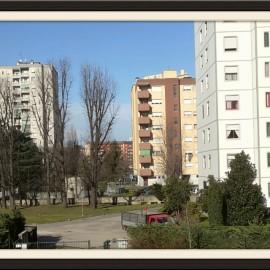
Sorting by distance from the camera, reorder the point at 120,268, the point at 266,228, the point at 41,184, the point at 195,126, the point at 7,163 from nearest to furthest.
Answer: the point at 120,268 < the point at 266,228 < the point at 7,163 < the point at 41,184 < the point at 195,126

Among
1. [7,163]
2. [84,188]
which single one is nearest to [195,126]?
[84,188]

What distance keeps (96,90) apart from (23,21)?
11.7 ft

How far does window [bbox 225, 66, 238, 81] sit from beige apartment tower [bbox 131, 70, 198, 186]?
3.43 ft

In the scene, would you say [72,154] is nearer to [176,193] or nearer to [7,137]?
[7,137]

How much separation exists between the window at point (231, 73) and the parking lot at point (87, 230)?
521cm

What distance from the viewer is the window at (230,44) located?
13.1m

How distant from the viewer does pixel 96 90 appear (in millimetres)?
11508

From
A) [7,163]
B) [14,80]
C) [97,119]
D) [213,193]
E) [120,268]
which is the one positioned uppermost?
[14,80]

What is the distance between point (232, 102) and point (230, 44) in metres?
1.71

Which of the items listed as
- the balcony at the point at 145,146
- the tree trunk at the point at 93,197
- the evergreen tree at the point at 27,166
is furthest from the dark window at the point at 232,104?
the evergreen tree at the point at 27,166

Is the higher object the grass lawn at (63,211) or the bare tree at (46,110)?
the bare tree at (46,110)

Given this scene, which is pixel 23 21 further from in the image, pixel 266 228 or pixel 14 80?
pixel 266 228

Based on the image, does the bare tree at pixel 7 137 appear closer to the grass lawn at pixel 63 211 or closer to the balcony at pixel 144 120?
the grass lawn at pixel 63 211
